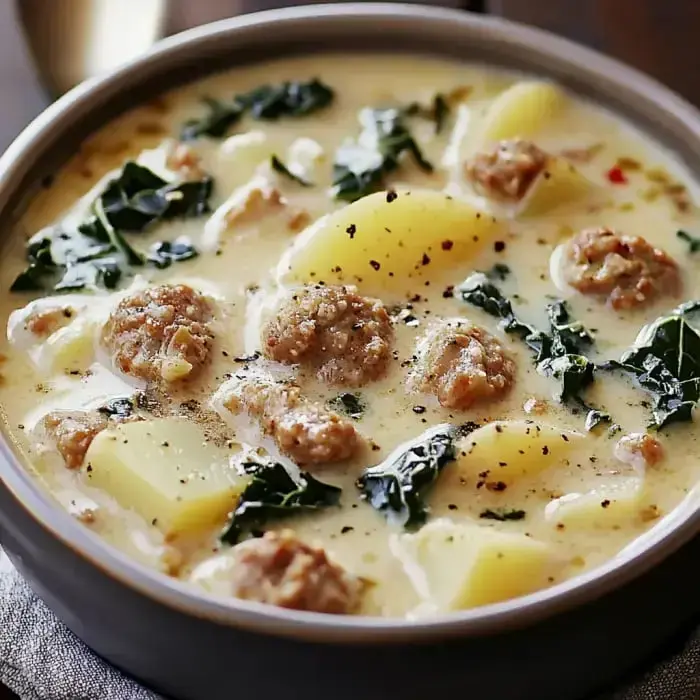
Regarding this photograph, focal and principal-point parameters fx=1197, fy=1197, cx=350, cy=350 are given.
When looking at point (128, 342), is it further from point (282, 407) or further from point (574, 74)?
point (574, 74)

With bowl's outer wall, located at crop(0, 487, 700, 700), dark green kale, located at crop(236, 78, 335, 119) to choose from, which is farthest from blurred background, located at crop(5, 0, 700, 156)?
bowl's outer wall, located at crop(0, 487, 700, 700)

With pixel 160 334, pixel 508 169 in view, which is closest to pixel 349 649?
pixel 160 334

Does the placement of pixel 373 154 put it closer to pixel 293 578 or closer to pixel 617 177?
pixel 617 177

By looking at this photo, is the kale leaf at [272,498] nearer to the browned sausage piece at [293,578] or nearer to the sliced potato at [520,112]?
the browned sausage piece at [293,578]

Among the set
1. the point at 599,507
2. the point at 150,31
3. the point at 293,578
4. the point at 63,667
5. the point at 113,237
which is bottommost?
the point at 63,667

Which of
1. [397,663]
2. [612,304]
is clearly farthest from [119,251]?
[397,663]
